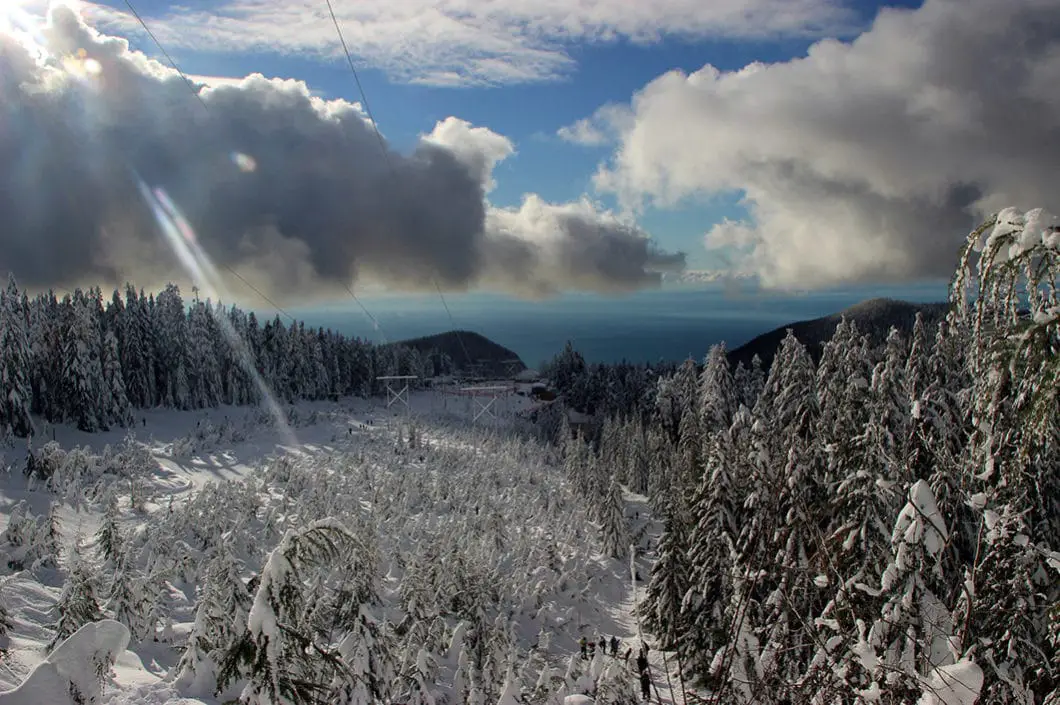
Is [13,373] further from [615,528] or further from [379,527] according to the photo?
[615,528]

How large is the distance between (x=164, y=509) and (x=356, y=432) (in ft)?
120

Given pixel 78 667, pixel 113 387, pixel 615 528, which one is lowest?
pixel 615 528

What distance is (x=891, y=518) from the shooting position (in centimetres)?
1188

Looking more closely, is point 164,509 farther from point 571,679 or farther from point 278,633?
point 278,633

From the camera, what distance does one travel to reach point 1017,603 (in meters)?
5.24

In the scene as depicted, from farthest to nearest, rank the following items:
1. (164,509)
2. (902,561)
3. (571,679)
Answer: (164,509), (571,679), (902,561)

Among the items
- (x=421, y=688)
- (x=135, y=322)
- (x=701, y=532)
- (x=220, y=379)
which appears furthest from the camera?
(x=220, y=379)

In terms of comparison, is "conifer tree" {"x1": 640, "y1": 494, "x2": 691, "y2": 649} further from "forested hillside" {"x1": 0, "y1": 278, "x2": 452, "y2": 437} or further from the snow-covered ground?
"forested hillside" {"x1": 0, "y1": 278, "x2": 452, "y2": 437}

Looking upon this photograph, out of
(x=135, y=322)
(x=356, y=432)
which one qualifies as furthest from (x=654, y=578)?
(x=135, y=322)

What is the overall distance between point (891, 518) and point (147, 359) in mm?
74103

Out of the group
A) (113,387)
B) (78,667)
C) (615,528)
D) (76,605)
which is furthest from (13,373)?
(78,667)

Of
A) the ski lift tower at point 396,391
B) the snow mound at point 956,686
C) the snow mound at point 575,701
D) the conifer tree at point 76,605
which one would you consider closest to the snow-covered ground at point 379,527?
the conifer tree at point 76,605

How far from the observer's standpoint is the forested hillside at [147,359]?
48219 millimetres

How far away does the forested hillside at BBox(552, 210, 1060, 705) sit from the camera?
2510 mm
